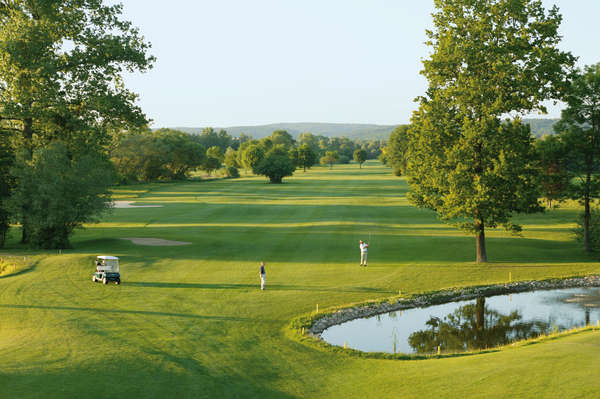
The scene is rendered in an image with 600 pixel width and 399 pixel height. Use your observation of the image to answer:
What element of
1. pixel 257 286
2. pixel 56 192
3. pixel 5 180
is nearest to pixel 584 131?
pixel 257 286

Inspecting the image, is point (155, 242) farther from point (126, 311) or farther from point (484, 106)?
point (484, 106)

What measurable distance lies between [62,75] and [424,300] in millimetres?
37198

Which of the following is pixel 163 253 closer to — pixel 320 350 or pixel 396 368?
pixel 320 350

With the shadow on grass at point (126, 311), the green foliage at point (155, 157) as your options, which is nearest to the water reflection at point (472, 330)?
the shadow on grass at point (126, 311)

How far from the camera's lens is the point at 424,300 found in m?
29.0

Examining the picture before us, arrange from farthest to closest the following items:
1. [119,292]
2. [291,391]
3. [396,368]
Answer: [119,292] < [396,368] < [291,391]

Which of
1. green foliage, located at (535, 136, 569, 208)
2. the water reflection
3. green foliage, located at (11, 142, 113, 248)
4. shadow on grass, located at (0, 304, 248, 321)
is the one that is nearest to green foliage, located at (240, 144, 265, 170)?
green foliage, located at (11, 142, 113, 248)

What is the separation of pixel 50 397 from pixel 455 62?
30.8 meters

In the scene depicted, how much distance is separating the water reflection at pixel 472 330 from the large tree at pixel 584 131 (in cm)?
1791

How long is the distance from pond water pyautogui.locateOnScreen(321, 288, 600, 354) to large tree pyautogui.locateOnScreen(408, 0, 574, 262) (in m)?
7.01

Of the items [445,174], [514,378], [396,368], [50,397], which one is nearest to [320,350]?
[396,368]

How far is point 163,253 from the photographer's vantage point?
1606 inches

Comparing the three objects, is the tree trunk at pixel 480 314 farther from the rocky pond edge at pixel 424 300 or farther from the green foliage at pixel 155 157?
the green foliage at pixel 155 157

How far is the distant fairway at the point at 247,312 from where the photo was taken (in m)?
16.5
